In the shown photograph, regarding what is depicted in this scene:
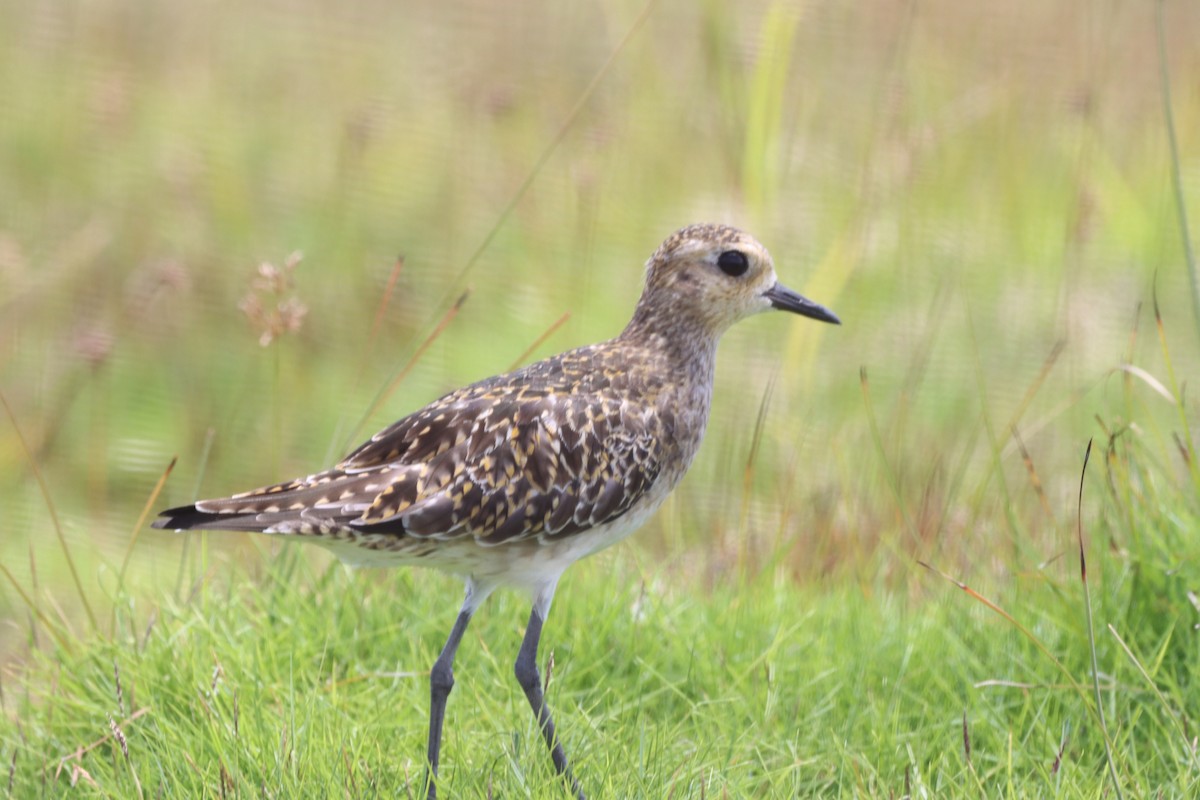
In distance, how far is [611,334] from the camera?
916 centimetres

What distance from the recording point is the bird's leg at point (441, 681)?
4.42 m

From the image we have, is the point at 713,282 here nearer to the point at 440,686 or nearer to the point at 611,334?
the point at 440,686

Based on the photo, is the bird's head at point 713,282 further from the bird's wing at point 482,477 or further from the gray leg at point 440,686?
the gray leg at point 440,686

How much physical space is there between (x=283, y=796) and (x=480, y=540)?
3.26ft

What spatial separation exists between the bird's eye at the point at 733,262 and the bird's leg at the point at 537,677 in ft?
4.18

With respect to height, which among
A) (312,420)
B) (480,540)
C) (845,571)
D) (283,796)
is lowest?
(312,420)

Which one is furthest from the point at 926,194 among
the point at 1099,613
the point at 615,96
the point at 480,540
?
the point at 480,540

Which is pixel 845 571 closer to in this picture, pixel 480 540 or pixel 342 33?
pixel 480 540

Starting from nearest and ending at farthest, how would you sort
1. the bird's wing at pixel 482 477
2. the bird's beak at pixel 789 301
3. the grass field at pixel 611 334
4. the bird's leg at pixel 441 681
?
the bird's leg at pixel 441 681, the bird's wing at pixel 482 477, the grass field at pixel 611 334, the bird's beak at pixel 789 301

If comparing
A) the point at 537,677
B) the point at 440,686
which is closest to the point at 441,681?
the point at 440,686

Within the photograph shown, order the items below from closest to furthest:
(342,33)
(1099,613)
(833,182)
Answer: (1099,613), (833,182), (342,33)

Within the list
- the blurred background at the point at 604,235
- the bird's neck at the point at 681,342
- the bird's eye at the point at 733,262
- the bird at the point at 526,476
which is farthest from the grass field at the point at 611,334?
the bird's eye at the point at 733,262

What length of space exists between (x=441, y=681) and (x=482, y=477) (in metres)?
0.64

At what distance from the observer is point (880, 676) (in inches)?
207
